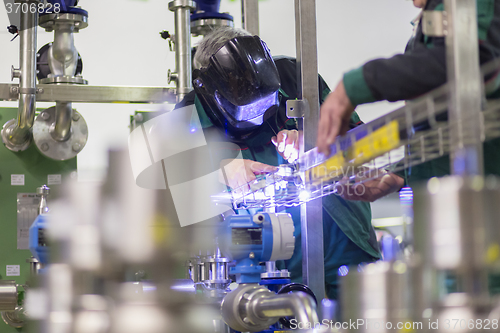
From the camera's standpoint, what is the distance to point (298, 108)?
1.52 m

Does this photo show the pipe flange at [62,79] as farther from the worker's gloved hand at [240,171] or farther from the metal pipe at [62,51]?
the worker's gloved hand at [240,171]

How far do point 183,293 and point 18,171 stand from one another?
9.00ft

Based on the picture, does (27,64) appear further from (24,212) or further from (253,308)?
(253,308)

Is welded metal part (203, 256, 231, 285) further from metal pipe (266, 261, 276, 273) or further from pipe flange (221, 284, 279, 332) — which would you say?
pipe flange (221, 284, 279, 332)

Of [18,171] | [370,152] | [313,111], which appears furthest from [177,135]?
[18,171]

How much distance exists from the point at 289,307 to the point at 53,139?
2.49m

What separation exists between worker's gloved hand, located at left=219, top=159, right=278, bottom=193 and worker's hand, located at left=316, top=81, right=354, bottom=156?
24.4 inches

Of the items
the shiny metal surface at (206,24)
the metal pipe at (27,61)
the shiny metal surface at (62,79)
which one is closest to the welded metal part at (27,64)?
the metal pipe at (27,61)

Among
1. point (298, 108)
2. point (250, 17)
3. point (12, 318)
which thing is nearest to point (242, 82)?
point (298, 108)

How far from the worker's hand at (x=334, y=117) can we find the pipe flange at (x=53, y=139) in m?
2.42

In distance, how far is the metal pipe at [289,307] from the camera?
2.76ft

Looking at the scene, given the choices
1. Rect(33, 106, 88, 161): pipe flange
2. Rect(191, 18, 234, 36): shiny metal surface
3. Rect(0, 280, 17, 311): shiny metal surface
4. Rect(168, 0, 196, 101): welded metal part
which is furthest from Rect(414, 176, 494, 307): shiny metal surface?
Rect(33, 106, 88, 161): pipe flange

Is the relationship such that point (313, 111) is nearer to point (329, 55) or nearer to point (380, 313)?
point (380, 313)

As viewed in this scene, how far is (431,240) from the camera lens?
549 mm
